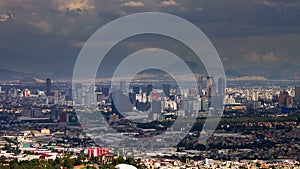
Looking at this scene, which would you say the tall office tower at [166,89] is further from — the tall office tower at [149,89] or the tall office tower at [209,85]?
the tall office tower at [209,85]

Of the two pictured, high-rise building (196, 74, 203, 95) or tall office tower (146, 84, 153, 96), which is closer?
tall office tower (146, 84, 153, 96)

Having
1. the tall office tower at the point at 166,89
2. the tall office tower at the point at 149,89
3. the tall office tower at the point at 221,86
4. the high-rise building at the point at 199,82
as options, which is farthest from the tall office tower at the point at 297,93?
the tall office tower at the point at 149,89

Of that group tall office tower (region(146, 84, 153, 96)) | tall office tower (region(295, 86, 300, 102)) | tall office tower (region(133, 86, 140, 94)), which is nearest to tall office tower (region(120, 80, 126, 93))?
tall office tower (region(133, 86, 140, 94))

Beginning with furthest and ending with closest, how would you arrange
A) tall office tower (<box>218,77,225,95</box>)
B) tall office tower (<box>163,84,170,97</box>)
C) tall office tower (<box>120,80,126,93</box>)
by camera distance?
tall office tower (<box>218,77,225,95</box>)
tall office tower (<box>163,84,170,97</box>)
tall office tower (<box>120,80,126,93</box>)

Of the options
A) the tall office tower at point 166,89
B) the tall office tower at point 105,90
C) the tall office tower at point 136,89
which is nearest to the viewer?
the tall office tower at point 136,89

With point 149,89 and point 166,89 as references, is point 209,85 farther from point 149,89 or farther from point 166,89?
point 149,89

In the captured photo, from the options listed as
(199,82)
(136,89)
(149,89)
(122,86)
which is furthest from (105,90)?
(199,82)

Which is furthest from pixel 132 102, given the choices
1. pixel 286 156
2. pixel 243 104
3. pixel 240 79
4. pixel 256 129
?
pixel 240 79

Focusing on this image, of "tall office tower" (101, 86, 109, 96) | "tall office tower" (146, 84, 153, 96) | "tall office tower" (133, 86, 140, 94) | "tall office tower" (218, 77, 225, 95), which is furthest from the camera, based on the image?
"tall office tower" (218, 77, 225, 95)

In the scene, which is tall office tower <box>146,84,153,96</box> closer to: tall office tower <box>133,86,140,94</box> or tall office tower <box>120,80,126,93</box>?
tall office tower <box>133,86,140,94</box>

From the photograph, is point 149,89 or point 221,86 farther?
point 221,86

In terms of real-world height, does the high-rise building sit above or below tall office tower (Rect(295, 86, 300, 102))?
above

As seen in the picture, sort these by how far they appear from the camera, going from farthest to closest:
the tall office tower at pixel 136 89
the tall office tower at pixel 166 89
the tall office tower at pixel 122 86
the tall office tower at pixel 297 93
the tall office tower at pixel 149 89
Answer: the tall office tower at pixel 297 93, the tall office tower at pixel 166 89, the tall office tower at pixel 149 89, the tall office tower at pixel 136 89, the tall office tower at pixel 122 86
